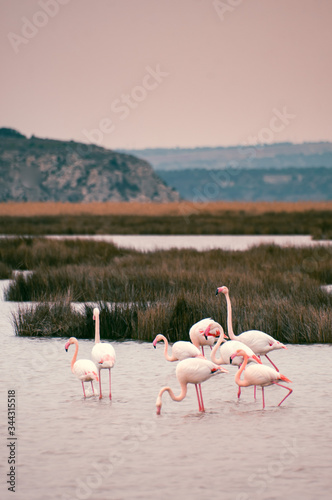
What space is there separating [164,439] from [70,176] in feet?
544

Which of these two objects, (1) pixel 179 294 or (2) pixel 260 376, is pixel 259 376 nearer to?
(2) pixel 260 376

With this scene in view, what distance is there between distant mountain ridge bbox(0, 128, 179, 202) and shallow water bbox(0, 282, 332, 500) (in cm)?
14853

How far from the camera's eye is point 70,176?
17012 centimetres

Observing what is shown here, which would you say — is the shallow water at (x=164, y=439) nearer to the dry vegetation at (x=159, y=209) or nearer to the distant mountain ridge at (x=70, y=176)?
the dry vegetation at (x=159, y=209)

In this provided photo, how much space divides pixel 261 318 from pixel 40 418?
470 centimetres

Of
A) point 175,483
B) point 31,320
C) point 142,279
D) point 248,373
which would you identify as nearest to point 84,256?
point 142,279

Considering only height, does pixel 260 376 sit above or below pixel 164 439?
above

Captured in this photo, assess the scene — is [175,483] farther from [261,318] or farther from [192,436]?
[261,318]

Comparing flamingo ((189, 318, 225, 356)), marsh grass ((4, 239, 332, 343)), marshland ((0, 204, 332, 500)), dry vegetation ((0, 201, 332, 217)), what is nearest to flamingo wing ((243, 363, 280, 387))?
marshland ((0, 204, 332, 500))

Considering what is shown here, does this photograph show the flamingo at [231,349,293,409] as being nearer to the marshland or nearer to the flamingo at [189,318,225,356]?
the marshland

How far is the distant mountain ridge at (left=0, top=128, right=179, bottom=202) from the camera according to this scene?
163m

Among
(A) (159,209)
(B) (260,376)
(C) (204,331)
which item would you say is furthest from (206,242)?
(A) (159,209)

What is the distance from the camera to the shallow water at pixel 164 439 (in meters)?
5.07

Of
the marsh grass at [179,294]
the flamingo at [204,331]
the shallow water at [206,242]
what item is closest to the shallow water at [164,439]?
the flamingo at [204,331]
